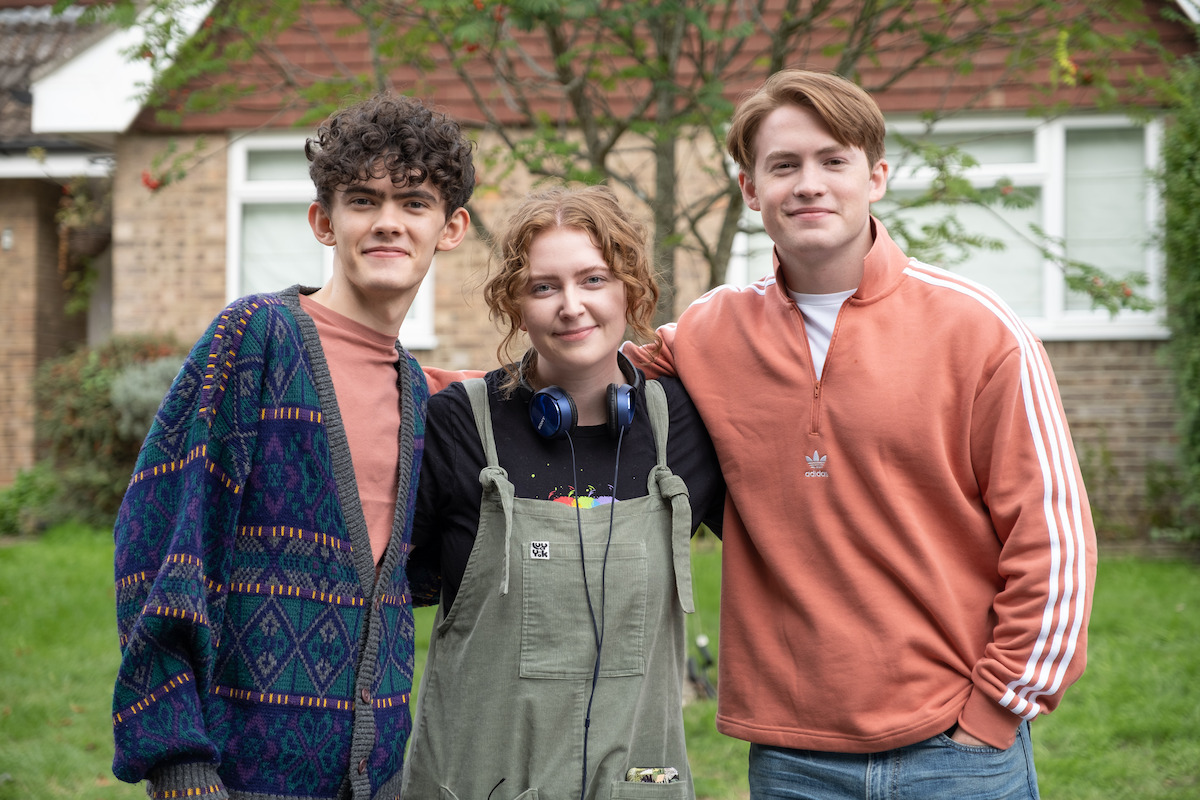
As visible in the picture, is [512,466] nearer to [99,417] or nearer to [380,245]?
[380,245]

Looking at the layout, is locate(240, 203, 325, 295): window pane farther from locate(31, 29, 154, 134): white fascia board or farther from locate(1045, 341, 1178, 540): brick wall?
locate(1045, 341, 1178, 540): brick wall

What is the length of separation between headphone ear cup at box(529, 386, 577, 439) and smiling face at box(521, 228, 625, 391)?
0.10 m

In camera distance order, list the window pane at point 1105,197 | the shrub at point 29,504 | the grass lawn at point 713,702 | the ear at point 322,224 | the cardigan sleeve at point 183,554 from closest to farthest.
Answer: the cardigan sleeve at point 183,554 < the ear at point 322,224 < the grass lawn at point 713,702 < the window pane at point 1105,197 < the shrub at point 29,504

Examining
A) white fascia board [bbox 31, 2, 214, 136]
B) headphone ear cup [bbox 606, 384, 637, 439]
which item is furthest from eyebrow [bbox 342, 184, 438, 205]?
white fascia board [bbox 31, 2, 214, 136]

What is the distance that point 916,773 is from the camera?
2.36 m

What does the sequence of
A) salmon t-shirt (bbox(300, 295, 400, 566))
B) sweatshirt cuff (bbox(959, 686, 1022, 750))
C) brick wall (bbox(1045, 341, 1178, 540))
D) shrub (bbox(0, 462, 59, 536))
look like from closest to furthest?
1. sweatshirt cuff (bbox(959, 686, 1022, 750))
2. salmon t-shirt (bbox(300, 295, 400, 566))
3. brick wall (bbox(1045, 341, 1178, 540))
4. shrub (bbox(0, 462, 59, 536))

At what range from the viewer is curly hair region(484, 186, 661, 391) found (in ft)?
8.47

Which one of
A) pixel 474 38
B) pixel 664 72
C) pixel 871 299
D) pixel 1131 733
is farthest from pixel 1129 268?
pixel 871 299

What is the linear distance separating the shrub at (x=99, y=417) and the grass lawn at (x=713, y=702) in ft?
7.07

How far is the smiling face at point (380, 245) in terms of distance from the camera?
2.50 m

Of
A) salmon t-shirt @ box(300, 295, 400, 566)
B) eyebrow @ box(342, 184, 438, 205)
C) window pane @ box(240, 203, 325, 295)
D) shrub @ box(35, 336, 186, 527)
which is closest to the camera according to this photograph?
salmon t-shirt @ box(300, 295, 400, 566)

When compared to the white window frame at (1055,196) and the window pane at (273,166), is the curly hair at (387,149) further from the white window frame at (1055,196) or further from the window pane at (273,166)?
the window pane at (273,166)

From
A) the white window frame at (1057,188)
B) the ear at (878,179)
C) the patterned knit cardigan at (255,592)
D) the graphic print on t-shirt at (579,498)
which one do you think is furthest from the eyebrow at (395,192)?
the white window frame at (1057,188)

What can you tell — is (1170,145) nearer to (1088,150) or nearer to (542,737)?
(1088,150)
